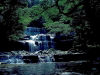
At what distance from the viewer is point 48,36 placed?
134ft

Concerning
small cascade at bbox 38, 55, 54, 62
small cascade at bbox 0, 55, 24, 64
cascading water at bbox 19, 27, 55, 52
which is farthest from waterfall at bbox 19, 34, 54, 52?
small cascade at bbox 0, 55, 24, 64

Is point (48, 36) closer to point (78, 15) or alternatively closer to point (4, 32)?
point (4, 32)

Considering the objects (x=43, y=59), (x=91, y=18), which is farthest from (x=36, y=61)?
(x=91, y=18)

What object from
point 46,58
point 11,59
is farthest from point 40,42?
point 11,59

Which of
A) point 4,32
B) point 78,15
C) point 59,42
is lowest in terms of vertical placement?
point 59,42

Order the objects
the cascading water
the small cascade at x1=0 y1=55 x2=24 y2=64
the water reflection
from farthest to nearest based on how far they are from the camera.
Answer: the cascading water
the small cascade at x1=0 y1=55 x2=24 y2=64
the water reflection

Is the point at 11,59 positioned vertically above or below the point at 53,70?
below

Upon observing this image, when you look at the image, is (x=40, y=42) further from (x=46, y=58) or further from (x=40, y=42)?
(x=46, y=58)

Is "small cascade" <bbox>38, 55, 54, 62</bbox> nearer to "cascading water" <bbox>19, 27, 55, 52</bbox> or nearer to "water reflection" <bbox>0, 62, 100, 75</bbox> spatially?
"water reflection" <bbox>0, 62, 100, 75</bbox>

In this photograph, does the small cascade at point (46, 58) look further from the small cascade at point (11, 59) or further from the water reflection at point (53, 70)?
the water reflection at point (53, 70)

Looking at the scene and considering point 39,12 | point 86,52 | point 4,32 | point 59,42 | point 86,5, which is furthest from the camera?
point 59,42

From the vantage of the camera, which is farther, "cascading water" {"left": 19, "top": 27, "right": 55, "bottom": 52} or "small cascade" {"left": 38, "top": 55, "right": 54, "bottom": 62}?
"cascading water" {"left": 19, "top": 27, "right": 55, "bottom": 52}

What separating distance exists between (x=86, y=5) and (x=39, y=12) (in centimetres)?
288

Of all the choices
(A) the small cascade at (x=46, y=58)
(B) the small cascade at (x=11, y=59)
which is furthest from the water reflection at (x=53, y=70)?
(A) the small cascade at (x=46, y=58)
